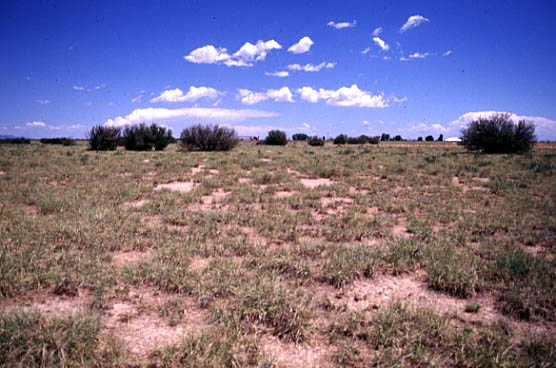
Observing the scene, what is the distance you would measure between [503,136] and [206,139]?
2357cm

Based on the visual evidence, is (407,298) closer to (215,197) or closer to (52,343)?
(52,343)

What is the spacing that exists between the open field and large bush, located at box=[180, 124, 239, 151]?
20.3 m

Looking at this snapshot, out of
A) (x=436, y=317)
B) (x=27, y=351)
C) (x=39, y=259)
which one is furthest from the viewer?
(x=39, y=259)

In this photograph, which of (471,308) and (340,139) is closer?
(471,308)

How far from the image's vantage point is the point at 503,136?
2466 cm

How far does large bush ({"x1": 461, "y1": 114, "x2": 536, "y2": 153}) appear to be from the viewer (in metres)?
24.7

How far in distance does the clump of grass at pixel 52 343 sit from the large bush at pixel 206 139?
25367 mm

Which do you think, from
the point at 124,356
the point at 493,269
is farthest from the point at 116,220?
the point at 493,269

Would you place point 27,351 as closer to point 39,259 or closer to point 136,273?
point 136,273

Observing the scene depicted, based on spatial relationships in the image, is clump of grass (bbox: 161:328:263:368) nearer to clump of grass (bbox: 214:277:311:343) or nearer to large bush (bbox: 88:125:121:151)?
clump of grass (bbox: 214:277:311:343)

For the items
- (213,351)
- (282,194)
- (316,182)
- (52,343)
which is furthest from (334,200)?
(52,343)

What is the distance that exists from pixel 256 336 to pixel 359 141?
53765mm

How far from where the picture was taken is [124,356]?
90.6 inches

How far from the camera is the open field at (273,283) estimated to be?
7.93ft
